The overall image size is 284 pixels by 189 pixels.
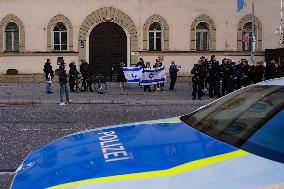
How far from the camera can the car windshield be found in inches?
129

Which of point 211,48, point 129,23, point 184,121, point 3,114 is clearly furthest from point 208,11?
point 184,121

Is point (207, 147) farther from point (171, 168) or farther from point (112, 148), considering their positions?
point (112, 148)

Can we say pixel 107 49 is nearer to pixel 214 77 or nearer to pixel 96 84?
pixel 96 84

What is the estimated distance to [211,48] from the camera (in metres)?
31.4

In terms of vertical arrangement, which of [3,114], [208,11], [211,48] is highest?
[208,11]

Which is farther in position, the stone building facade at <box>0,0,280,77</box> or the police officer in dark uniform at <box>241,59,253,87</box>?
the stone building facade at <box>0,0,280,77</box>

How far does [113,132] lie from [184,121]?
750 mm

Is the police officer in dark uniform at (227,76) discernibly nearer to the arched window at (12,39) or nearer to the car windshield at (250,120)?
the arched window at (12,39)

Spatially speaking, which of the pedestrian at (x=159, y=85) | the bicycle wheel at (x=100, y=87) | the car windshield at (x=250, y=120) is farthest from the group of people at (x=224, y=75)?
the car windshield at (x=250, y=120)

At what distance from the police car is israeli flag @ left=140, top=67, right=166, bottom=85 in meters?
20.0

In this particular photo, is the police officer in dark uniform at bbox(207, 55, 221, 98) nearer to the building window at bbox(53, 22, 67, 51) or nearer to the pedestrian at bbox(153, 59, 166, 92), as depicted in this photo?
the pedestrian at bbox(153, 59, 166, 92)

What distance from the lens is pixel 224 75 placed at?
20875mm

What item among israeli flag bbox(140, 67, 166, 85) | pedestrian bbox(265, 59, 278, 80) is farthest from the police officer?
israeli flag bbox(140, 67, 166, 85)

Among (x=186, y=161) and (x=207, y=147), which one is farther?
(x=207, y=147)
